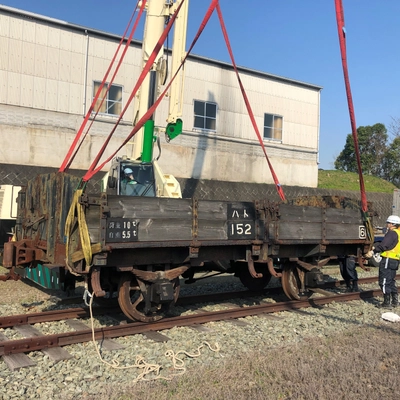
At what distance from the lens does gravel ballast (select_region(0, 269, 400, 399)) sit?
465 cm

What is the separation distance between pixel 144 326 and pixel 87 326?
945mm

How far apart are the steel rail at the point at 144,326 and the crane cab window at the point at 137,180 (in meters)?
3.36

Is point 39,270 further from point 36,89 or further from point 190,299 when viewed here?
point 36,89

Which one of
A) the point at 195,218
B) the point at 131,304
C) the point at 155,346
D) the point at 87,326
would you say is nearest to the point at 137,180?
the point at 195,218

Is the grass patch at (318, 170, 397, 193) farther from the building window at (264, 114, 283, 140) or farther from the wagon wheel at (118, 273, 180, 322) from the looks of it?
the wagon wheel at (118, 273, 180, 322)

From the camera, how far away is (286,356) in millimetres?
5398

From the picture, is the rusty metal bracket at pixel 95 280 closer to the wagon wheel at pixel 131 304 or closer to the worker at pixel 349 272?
the wagon wheel at pixel 131 304

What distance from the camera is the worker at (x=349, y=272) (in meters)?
9.90

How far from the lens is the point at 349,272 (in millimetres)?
10094

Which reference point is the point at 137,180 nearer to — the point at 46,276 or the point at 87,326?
the point at 46,276

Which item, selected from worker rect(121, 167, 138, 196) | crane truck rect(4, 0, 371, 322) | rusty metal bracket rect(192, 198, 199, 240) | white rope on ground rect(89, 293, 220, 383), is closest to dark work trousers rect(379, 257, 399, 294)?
crane truck rect(4, 0, 371, 322)

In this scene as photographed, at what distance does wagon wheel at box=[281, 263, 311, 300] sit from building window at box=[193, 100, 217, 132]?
13.7 m

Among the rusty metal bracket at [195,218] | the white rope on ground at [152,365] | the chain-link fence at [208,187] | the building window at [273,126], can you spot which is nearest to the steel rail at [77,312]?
the white rope on ground at [152,365]

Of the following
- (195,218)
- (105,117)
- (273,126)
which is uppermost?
(273,126)
